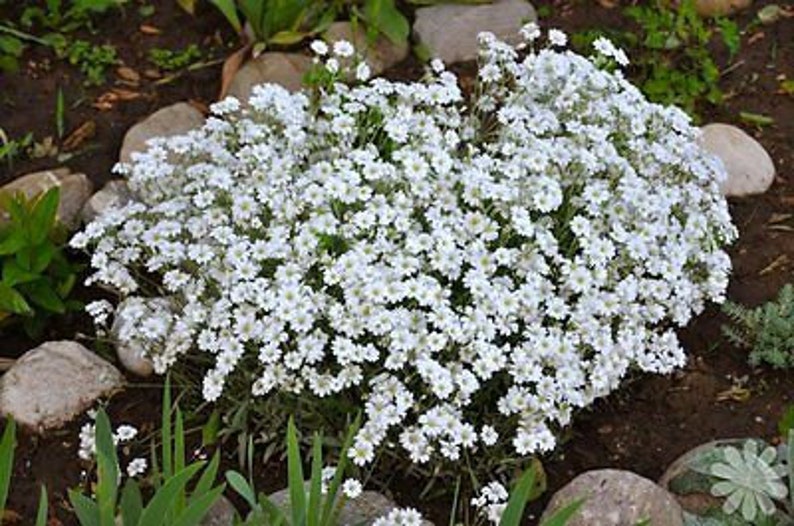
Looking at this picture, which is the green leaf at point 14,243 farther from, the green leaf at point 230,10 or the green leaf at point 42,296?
the green leaf at point 230,10

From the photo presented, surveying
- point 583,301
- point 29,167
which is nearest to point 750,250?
point 583,301

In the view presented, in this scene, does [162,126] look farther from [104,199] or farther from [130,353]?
[130,353]

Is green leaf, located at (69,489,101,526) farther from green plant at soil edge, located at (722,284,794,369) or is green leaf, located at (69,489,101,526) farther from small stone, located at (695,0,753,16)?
small stone, located at (695,0,753,16)

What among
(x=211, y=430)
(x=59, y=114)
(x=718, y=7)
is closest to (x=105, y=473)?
(x=211, y=430)

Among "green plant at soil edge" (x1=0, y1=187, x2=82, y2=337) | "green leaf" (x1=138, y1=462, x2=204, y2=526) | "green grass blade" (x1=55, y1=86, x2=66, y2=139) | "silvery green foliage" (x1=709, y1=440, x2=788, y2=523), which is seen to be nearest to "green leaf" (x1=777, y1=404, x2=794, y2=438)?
"silvery green foliage" (x1=709, y1=440, x2=788, y2=523)

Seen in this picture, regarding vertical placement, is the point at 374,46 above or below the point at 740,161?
above

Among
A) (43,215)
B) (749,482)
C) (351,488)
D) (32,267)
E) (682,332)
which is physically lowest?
(682,332)

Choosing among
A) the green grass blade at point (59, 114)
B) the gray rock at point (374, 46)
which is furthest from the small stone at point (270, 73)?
the green grass blade at point (59, 114)
